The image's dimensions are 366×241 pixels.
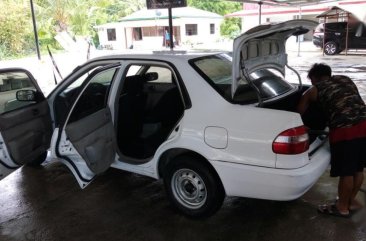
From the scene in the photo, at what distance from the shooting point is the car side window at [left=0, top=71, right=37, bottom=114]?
3731 millimetres

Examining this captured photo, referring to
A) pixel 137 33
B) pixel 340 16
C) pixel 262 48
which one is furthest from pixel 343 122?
pixel 137 33

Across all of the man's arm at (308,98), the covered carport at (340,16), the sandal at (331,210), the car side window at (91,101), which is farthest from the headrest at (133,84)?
the covered carport at (340,16)

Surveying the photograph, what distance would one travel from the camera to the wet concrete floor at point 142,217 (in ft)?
10.1

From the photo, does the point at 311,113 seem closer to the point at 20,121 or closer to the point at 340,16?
the point at 20,121

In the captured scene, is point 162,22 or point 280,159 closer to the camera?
point 280,159

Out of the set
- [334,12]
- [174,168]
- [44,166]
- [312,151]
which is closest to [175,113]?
[174,168]

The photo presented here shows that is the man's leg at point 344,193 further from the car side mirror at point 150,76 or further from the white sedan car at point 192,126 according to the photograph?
the car side mirror at point 150,76

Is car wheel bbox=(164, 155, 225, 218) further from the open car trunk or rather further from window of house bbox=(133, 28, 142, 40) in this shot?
window of house bbox=(133, 28, 142, 40)

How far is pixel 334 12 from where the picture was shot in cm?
1945

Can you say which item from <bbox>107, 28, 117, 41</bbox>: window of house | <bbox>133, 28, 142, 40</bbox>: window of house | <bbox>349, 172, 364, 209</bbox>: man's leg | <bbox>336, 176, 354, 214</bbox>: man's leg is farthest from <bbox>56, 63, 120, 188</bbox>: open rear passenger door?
<bbox>107, 28, 117, 41</bbox>: window of house

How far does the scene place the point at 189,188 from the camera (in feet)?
10.8

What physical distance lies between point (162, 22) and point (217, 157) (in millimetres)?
28249

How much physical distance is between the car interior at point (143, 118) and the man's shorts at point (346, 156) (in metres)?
1.58

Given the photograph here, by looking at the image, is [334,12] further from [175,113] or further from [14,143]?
[14,143]
